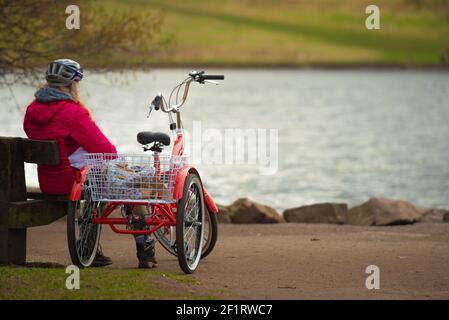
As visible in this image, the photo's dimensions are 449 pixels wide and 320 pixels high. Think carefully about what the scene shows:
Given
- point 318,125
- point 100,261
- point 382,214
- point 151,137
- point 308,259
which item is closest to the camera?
point 151,137

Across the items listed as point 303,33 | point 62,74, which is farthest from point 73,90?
point 303,33

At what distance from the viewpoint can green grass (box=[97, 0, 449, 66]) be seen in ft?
446

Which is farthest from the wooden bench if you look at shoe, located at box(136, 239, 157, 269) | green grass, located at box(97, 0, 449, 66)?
green grass, located at box(97, 0, 449, 66)

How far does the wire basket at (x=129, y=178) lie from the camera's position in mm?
10703

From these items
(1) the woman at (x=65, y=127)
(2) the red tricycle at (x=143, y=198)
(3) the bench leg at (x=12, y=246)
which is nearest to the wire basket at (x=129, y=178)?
(2) the red tricycle at (x=143, y=198)

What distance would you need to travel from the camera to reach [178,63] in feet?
426

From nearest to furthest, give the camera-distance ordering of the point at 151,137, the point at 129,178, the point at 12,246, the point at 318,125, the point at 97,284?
the point at 97,284 → the point at 129,178 → the point at 151,137 → the point at 12,246 → the point at 318,125

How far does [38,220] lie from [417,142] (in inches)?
1966

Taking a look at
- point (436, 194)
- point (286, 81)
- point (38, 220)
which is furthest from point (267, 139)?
point (286, 81)

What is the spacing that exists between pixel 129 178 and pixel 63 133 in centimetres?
88

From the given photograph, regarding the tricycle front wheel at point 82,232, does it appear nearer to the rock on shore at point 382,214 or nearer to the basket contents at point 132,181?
the basket contents at point 132,181

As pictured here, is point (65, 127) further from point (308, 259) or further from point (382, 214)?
point (382, 214)

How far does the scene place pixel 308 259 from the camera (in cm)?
1266

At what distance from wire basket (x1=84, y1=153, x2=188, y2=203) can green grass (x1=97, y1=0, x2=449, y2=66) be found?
380 ft
